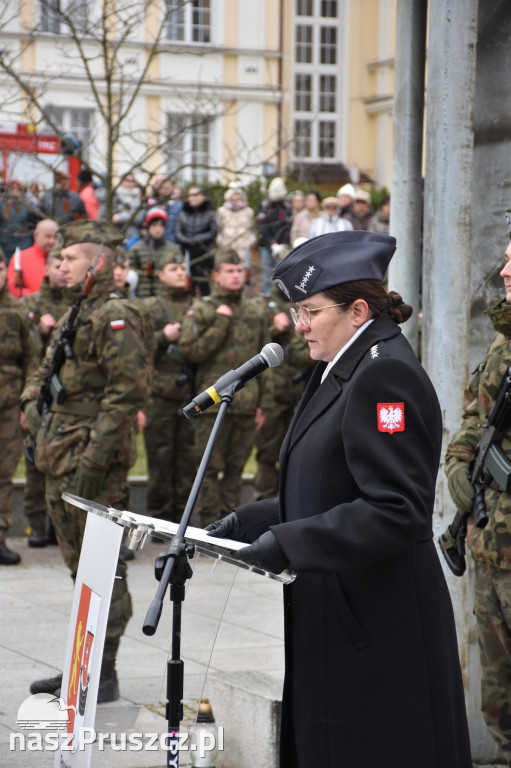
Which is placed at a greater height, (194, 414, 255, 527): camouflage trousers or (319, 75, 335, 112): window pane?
(319, 75, 335, 112): window pane

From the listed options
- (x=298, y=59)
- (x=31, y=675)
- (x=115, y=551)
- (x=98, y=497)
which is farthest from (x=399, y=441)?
(x=298, y=59)

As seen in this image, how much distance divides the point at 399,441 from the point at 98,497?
3.41m

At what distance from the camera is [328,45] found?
4006 centimetres

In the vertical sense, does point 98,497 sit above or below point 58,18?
below

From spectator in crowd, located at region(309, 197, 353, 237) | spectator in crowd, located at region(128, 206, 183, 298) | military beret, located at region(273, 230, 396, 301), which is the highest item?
spectator in crowd, located at region(309, 197, 353, 237)

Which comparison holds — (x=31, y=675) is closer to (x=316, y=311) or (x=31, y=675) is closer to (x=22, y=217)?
(x=316, y=311)

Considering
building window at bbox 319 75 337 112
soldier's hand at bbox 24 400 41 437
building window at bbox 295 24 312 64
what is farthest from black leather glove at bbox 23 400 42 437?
building window at bbox 295 24 312 64

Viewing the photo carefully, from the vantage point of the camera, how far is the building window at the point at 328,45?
1572 inches

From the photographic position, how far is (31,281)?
12.7 meters

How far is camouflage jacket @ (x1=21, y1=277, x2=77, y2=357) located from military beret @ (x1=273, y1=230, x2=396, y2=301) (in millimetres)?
6569

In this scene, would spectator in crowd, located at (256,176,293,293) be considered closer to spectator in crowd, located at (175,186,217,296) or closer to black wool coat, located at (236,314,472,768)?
spectator in crowd, located at (175,186,217,296)

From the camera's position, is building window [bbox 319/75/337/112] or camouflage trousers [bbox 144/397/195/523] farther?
building window [bbox 319/75/337/112]

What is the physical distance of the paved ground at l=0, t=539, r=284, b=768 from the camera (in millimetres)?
3592

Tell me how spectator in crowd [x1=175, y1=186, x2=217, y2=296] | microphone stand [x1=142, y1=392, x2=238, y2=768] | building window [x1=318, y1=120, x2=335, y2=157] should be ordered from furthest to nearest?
1. building window [x1=318, y1=120, x2=335, y2=157]
2. spectator in crowd [x1=175, y1=186, x2=217, y2=296]
3. microphone stand [x1=142, y1=392, x2=238, y2=768]
